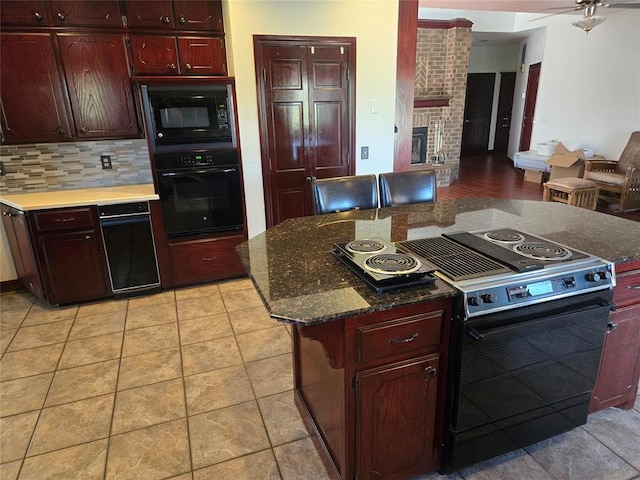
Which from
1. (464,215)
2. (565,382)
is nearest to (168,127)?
(464,215)

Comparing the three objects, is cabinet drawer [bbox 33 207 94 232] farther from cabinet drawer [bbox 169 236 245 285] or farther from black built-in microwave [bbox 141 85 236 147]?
black built-in microwave [bbox 141 85 236 147]

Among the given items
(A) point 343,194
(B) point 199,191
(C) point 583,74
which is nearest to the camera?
(A) point 343,194

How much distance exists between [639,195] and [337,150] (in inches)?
169

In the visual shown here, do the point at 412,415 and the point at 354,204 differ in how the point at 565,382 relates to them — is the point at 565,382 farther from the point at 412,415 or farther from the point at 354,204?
the point at 354,204

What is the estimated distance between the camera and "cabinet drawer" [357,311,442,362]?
1.36 meters

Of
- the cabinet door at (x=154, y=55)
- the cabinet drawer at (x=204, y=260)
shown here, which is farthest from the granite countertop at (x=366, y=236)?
the cabinet door at (x=154, y=55)

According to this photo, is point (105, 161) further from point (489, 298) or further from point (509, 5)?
point (509, 5)

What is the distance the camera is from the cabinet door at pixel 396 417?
144 centimetres

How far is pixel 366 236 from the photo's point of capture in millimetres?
1941

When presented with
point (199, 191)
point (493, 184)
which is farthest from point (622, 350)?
point (493, 184)

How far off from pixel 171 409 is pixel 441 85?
7.29m

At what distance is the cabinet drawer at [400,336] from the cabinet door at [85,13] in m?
3.08

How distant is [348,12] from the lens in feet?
11.2

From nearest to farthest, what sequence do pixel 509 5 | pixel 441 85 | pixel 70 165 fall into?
pixel 70 165 < pixel 509 5 < pixel 441 85
